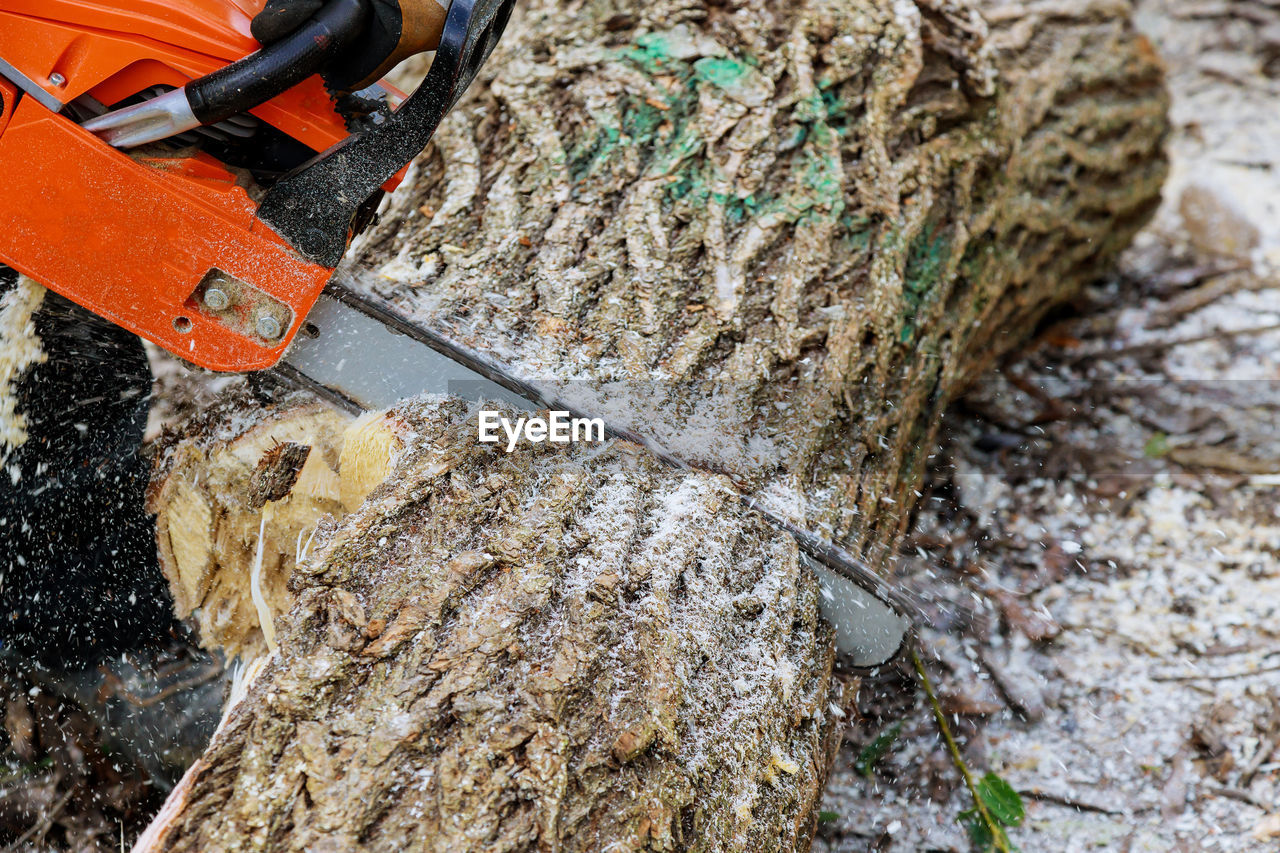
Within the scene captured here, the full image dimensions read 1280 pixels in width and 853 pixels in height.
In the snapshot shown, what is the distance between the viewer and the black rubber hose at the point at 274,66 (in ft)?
4.48

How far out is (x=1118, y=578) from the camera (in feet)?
7.28

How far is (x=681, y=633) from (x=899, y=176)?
1.18 metres

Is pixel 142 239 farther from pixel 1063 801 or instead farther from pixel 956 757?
pixel 1063 801

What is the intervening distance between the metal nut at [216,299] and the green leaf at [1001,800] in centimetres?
170

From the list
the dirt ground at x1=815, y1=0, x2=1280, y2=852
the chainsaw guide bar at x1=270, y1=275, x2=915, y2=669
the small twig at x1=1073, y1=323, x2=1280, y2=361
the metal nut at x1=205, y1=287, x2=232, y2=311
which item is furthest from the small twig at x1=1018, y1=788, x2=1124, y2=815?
the metal nut at x1=205, y1=287, x2=232, y2=311

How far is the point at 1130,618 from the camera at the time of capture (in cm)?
212

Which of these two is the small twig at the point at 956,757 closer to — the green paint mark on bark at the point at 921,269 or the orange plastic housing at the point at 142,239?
the green paint mark on bark at the point at 921,269

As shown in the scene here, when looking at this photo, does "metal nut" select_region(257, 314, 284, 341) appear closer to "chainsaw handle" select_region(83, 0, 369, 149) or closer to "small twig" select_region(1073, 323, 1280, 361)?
"chainsaw handle" select_region(83, 0, 369, 149)

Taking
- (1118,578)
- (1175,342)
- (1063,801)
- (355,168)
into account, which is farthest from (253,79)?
(1175,342)

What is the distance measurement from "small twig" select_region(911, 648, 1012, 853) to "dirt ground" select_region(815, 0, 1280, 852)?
0.09 feet

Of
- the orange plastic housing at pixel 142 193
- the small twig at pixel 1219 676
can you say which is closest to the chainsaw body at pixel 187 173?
the orange plastic housing at pixel 142 193

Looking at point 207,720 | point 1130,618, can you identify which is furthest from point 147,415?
point 1130,618

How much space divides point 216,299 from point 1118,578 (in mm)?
2103

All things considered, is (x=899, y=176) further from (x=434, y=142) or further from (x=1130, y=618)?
(x=1130, y=618)
